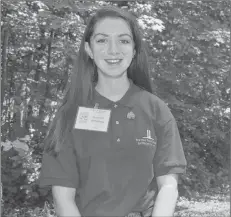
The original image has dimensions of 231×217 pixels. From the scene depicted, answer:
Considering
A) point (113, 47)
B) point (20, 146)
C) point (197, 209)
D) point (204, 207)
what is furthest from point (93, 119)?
point (204, 207)

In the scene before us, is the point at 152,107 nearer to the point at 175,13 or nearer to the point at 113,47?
the point at 113,47

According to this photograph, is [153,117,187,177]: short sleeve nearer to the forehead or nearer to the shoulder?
the shoulder

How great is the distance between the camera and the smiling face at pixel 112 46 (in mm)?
1859

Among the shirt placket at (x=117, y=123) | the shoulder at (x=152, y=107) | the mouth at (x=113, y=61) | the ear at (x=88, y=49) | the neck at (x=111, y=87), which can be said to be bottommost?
the shirt placket at (x=117, y=123)

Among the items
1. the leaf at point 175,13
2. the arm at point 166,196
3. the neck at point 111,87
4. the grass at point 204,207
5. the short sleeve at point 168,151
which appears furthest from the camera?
the grass at point 204,207

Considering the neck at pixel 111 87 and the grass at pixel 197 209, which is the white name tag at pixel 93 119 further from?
the grass at pixel 197 209

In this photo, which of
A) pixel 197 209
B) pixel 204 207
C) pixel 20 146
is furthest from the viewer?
pixel 204 207

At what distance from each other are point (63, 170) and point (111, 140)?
0.73ft

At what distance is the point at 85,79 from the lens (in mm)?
1919

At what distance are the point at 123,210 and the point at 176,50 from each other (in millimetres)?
4211

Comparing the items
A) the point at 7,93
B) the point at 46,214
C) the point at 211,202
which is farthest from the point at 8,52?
the point at 46,214

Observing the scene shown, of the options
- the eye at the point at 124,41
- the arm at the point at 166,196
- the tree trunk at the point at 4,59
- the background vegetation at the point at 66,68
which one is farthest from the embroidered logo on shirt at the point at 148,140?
the tree trunk at the point at 4,59

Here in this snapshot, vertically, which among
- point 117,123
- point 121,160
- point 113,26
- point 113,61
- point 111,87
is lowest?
point 121,160

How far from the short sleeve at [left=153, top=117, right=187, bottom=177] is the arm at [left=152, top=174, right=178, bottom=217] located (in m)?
0.03
